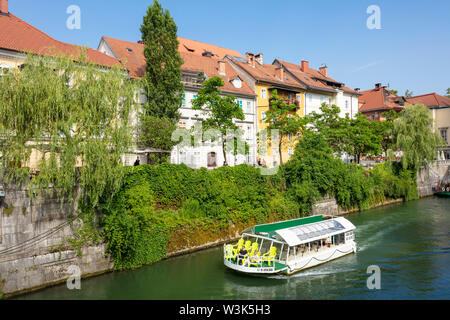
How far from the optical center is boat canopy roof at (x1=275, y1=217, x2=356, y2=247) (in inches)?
634

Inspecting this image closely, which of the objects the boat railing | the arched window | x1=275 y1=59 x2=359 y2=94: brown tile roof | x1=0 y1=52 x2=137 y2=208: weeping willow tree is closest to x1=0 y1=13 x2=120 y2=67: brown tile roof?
x1=0 y1=52 x2=137 y2=208: weeping willow tree

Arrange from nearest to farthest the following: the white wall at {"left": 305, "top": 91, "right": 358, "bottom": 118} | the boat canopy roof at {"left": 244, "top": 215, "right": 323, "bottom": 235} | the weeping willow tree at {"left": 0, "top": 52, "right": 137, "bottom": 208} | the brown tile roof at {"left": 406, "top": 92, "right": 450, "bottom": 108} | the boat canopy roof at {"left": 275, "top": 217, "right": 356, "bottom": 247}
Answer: the weeping willow tree at {"left": 0, "top": 52, "right": 137, "bottom": 208} → the boat canopy roof at {"left": 275, "top": 217, "right": 356, "bottom": 247} → the boat canopy roof at {"left": 244, "top": 215, "right": 323, "bottom": 235} → the white wall at {"left": 305, "top": 91, "right": 358, "bottom": 118} → the brown tile roof at {"left": 406, "top": 92, "right": 450, "bottom": 108}

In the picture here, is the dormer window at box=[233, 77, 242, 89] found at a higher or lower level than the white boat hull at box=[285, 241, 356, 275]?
higher

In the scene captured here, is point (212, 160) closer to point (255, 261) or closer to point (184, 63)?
point (184, 63)

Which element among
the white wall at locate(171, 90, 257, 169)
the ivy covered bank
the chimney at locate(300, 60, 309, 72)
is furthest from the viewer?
the chimney at locate(300, 60, 309, 72)

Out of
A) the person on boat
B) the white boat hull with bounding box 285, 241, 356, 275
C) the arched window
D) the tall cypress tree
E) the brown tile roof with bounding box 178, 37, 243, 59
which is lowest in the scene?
the white boat hull with bounding box 285, 241, 356, 275

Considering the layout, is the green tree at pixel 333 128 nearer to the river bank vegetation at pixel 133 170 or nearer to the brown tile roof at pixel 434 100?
the river bank vegetation at pixel 133 170

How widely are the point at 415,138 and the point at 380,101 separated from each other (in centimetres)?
2086

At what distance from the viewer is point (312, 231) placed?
17.5 meters

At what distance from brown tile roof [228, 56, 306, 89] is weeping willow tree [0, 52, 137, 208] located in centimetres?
2330

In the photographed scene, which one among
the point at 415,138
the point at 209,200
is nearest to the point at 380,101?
the point at 415,138

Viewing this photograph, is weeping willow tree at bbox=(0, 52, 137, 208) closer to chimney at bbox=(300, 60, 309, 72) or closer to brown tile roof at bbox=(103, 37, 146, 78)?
brown tile roof at bbox=(103, 37, 146, 78)

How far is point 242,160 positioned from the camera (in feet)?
112
